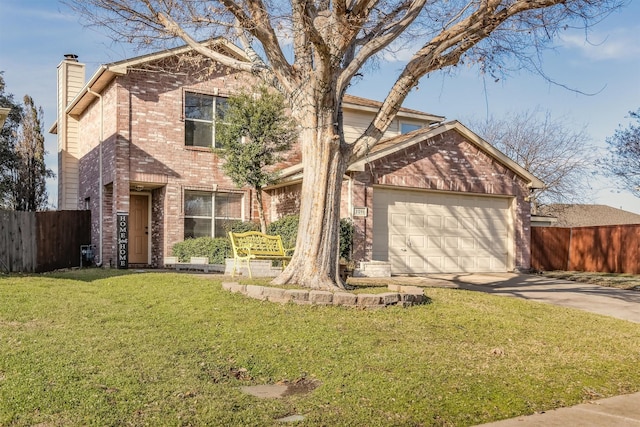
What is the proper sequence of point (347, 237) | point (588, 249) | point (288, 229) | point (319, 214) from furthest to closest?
point (588, 249)
point (288, 229)
point (347, 237)
point (319, 214)

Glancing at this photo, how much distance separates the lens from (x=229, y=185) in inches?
709

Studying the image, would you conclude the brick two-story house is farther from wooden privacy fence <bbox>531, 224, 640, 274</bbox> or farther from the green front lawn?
the green front lawn

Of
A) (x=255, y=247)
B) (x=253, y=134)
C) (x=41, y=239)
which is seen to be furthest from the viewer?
(x=253, y=134)

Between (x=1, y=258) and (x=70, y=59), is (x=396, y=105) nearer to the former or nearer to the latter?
(x=1, y=258)

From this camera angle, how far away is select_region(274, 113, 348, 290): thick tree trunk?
9.05 m

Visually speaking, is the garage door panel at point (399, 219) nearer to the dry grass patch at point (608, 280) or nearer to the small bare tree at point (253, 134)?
the small bare tree at point (253, 134)

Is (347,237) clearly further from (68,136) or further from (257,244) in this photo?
(68,136)

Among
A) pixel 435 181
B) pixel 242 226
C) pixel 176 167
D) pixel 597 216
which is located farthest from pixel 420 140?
pixel 597 216

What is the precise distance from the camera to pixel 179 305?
820 cm

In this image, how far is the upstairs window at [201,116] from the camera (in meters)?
17.5

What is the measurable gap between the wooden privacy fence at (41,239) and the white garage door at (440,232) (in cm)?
917

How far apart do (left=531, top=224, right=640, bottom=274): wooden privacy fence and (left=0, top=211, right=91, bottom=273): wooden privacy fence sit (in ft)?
50.0

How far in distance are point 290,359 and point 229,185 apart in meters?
12.7

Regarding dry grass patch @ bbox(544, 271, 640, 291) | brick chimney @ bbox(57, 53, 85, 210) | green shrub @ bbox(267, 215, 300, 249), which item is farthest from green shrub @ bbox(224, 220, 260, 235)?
dry grass patch @ bbox(544, 271, 640, 291)
